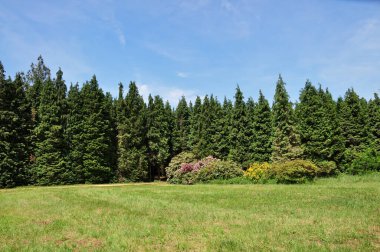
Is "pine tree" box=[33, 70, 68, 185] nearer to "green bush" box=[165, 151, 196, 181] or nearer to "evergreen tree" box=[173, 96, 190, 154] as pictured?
"green bush" box=[165, 151, 196, 181]

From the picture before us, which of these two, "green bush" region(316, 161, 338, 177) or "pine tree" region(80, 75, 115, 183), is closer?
"green bush" region(316, 161, 338, 177)

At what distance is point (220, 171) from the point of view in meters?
30.8

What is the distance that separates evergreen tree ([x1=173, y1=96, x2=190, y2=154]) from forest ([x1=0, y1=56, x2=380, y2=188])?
60 cm

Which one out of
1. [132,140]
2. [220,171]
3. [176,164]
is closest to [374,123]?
[220,171]

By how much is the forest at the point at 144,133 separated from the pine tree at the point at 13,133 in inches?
3.9

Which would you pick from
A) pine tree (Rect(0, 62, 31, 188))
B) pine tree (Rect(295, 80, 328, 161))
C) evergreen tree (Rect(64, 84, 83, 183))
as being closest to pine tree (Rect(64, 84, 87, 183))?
evergreen tree (Rect(64, 84, 83, 183))

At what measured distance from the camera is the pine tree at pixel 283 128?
3334 cm

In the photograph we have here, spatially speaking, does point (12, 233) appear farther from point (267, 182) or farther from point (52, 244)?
point (267, 182)

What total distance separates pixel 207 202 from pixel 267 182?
1200cm

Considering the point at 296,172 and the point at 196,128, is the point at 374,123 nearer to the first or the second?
the point at 296,172

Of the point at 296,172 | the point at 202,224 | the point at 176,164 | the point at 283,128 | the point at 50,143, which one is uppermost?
the point at 283,128

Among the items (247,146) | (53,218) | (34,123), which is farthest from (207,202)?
(34,123)

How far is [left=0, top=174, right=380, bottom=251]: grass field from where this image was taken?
820 cm

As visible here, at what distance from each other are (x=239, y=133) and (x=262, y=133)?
280cm
